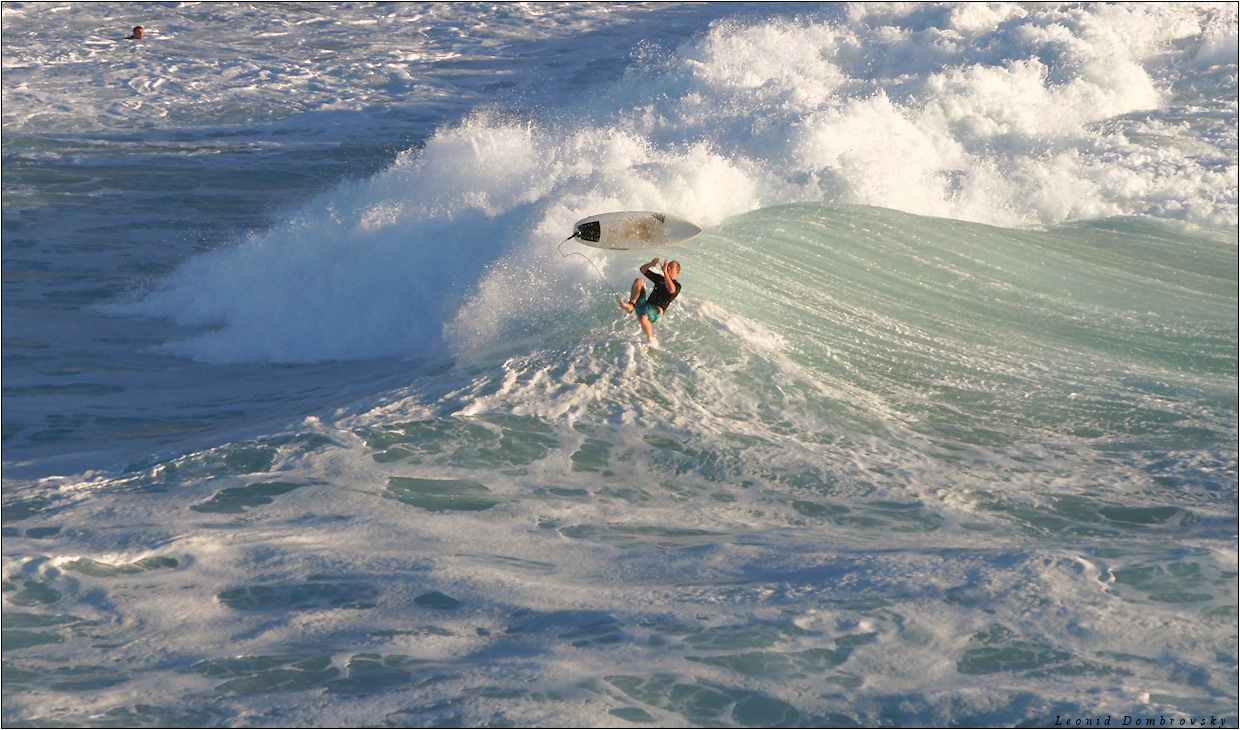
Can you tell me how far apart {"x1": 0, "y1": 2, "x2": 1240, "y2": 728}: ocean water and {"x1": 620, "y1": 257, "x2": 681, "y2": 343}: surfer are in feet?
1.40

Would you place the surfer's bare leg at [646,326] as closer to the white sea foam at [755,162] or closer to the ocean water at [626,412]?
the ocean water at [626,412]

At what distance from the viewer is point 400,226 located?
12117 millimetres

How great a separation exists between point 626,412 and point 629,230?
77.6 inches

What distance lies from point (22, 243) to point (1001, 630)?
41.4ft

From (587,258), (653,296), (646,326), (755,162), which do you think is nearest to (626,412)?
(646,326)

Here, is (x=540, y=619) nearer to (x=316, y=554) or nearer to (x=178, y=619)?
(x=316, y=554)

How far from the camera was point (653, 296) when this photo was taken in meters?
8.79

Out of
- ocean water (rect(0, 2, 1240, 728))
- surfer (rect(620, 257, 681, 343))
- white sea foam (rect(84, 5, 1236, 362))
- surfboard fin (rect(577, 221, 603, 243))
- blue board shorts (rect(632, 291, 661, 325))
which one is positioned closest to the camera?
ocean water (rect(0, 2, 1240, 728))

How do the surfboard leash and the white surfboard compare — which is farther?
the surfboard leash

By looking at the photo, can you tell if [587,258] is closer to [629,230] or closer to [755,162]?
[629,230]

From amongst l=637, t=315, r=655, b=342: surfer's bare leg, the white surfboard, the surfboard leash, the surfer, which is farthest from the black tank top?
the surfboard leash

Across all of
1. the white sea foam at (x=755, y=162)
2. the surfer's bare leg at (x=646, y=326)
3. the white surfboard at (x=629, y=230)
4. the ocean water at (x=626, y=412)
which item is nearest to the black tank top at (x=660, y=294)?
the surfer's bare leg at (x=646, y=326)

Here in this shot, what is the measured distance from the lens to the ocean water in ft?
17.1

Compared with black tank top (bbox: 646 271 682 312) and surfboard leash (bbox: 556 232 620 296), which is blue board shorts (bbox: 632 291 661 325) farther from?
surfboard leash (bbox: 556 232 620 296)
